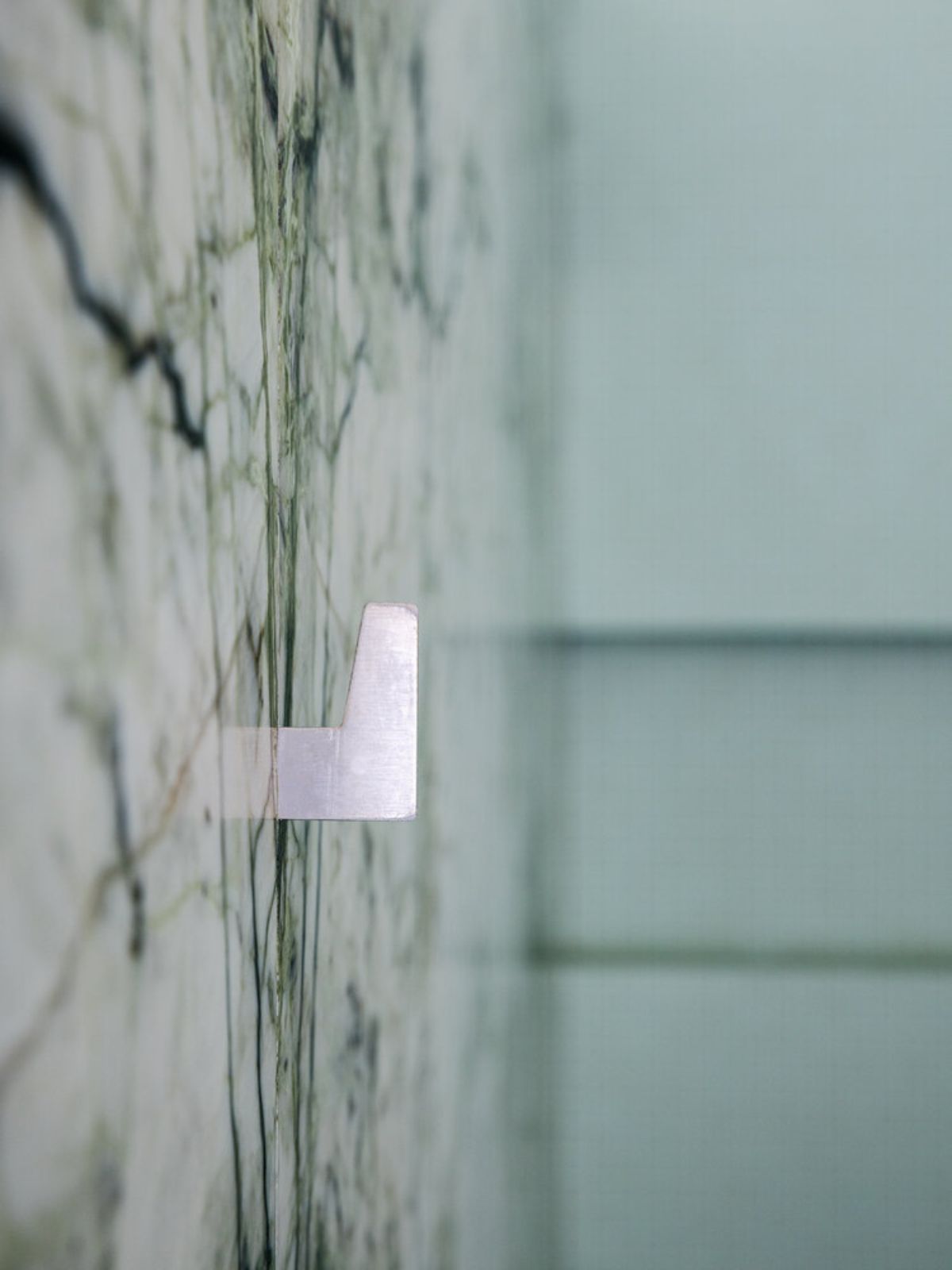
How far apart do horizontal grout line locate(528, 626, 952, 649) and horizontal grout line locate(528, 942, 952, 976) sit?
0.22 m

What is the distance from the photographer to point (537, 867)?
94 cm

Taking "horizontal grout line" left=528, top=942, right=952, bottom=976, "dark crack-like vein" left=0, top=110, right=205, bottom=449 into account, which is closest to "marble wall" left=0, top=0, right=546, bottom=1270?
"dark crack-like vein" left=0, top=110, right=205, bottom=449

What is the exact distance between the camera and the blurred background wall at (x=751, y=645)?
92 centimetres

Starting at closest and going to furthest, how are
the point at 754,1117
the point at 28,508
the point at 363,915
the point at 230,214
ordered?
the point at 28,508 < the point at 230,214 < the point at 363,915 < the point at 754,1117

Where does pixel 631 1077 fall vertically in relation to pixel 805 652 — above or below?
below

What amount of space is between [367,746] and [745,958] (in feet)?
2.35

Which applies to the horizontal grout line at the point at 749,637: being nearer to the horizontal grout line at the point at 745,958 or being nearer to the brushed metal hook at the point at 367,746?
the horizontal grout line at the point at 745,958

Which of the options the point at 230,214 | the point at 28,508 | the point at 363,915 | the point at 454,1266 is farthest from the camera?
the point at 454,1266

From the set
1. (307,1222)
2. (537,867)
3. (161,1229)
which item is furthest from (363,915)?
(537,867)

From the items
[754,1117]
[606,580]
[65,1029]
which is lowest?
[754,1117]

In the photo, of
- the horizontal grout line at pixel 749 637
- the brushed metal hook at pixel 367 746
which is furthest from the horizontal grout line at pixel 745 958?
the brushed metal hook at pixel 367 746

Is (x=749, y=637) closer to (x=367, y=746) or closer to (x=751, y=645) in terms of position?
(x=751, y=645)

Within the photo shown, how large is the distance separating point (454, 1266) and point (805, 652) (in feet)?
1.58

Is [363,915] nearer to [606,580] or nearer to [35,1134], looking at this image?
[35,1134]
